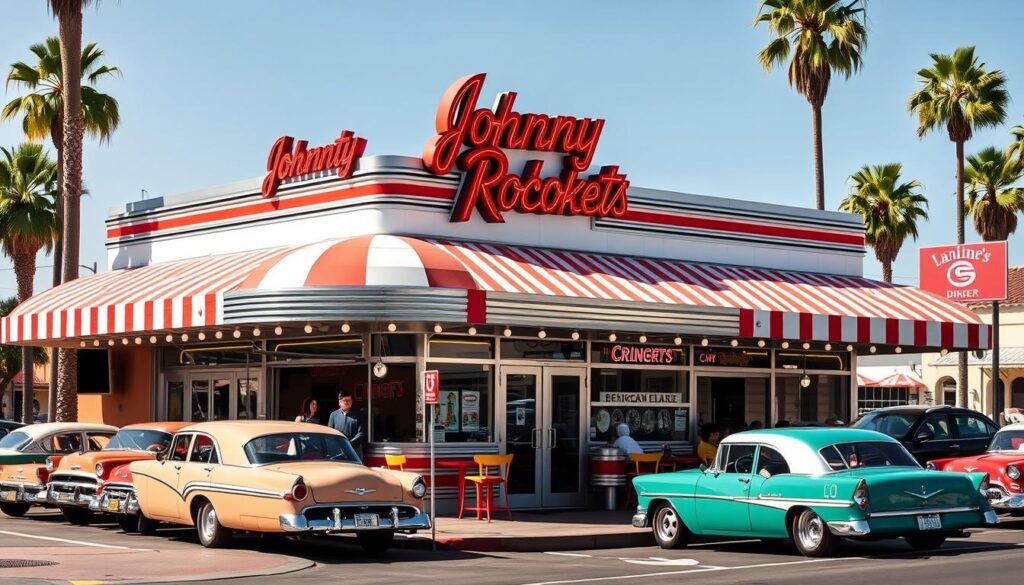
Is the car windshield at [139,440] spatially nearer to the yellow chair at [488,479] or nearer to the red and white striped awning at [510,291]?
the red and white striped awning at [510,291]

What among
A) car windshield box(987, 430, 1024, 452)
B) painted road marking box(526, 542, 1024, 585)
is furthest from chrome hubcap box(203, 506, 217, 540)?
car windshield box(987, 430, 1024, 452)

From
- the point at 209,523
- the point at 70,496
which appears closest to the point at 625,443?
the point at 209,523

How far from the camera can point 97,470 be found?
20.5 metres

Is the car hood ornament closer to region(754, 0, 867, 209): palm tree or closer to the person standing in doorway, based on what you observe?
the person standing in doorway

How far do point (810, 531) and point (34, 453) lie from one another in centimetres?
1241

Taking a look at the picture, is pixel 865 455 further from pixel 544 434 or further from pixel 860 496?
pixel 544 434

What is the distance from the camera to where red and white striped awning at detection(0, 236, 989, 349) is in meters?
21.7

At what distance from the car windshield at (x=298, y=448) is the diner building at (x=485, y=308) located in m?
3.38

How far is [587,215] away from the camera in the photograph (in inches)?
1020

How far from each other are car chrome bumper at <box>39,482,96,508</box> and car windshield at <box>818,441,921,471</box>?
404 inches

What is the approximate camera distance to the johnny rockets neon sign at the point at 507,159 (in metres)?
23.7

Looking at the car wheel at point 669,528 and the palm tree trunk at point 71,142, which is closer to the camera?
the car wheel at point 669,528

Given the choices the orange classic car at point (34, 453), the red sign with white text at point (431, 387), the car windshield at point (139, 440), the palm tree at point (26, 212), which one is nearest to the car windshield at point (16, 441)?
the orange classic car at point (34, 453)

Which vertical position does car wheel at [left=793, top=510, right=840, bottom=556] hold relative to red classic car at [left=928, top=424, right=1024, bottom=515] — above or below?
below
